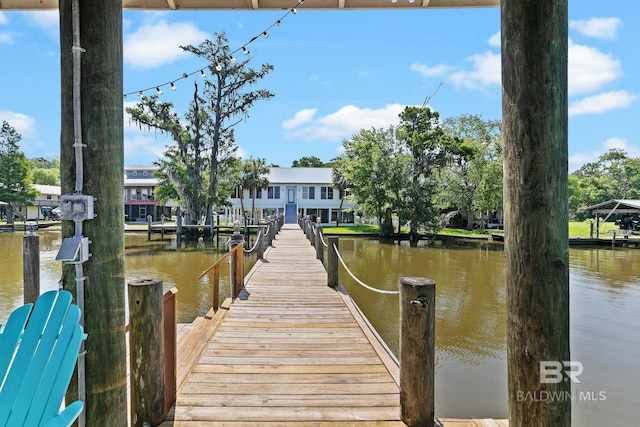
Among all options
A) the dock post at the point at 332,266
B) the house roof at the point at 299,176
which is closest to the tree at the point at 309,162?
the house roof at the point at 299,176

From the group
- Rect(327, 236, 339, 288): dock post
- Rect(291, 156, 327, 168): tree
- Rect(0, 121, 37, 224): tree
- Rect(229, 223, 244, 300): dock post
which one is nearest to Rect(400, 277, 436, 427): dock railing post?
Rect(229, 223, 244, 300): dock post

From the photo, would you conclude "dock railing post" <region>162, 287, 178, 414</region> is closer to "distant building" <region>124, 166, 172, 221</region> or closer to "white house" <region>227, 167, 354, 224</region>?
"white house" <region>227, 167, 354, 224</region>

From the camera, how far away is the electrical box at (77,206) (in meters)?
1.67

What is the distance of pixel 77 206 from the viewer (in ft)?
5.60

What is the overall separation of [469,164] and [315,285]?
28.0 metres

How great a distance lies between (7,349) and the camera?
5.68 feet

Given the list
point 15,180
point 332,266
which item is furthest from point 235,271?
point 15,180

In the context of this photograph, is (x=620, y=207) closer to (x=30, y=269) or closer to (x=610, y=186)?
(x=610, y=186)

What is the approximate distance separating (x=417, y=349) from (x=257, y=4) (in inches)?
120

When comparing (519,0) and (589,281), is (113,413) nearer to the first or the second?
(519,0)

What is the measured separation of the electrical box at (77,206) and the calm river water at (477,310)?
177 inches

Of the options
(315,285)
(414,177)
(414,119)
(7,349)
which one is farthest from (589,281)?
(414,119)

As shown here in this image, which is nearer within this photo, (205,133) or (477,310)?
(477,310)

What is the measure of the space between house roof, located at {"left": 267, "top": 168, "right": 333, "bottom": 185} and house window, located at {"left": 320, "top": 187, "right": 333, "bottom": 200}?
65cm
